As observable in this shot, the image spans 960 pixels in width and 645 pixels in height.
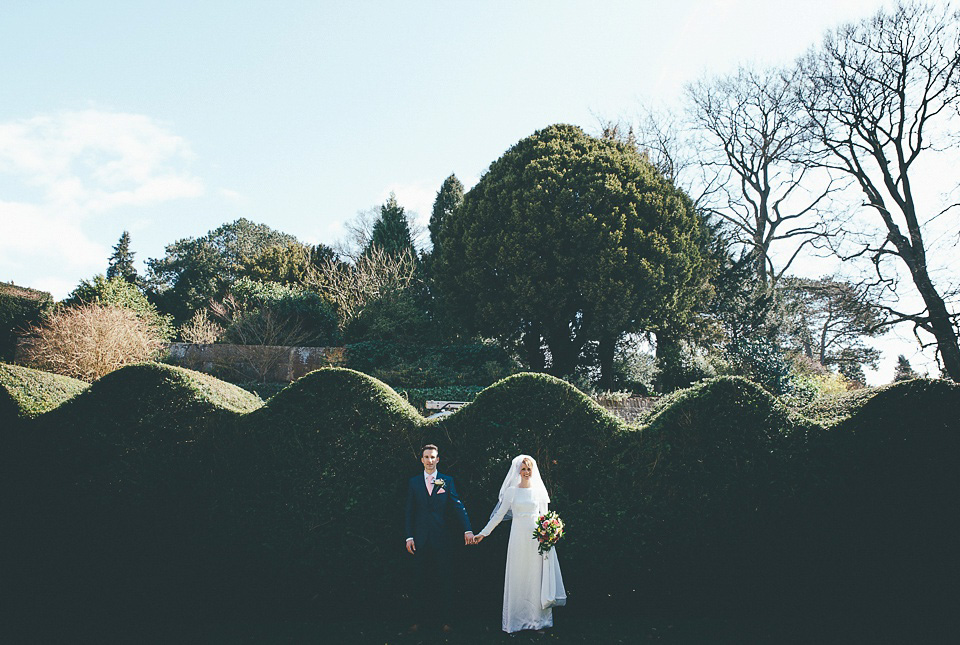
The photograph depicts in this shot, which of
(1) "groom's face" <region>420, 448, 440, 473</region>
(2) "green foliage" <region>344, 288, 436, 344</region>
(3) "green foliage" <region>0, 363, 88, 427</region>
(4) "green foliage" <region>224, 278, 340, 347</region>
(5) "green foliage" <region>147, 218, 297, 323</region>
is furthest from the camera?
(5) "green foliage" <region>147, 218, 297, 323</region>

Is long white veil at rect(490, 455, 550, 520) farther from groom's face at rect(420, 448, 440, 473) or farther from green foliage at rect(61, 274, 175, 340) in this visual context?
green foliage at rect(61, 274, 175, 340)

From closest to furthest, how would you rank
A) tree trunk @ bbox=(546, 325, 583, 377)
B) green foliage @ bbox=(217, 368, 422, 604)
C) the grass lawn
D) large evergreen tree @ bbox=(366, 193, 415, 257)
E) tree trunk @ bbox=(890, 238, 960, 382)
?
the grass lawn, green foliage @ bbox=(217, 368, 422, 604), tree trunk @ bbox=(546, 325, 583, 377), tree trunk @ bbox=(890, 238, 960, 382), large evergreen tree @ bbox=(366, 193, 415, 257)

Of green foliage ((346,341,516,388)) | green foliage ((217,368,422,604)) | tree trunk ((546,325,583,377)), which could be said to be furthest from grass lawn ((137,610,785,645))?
tree trunk ((546,325,583,377))

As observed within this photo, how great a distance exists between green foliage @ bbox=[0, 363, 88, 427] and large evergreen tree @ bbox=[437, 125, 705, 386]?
34.3ft

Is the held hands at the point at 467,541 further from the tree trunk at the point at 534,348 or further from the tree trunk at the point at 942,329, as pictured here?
the tree trunk at the point at 942,329

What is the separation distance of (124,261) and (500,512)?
48325 mm

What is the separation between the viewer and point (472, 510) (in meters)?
5.62

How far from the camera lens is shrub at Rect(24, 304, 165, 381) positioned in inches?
487

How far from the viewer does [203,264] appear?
38594 mm

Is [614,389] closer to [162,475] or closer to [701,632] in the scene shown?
[701,632]

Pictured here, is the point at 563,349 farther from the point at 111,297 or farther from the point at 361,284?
the point at 111,297

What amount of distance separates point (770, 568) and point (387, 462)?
4.06m

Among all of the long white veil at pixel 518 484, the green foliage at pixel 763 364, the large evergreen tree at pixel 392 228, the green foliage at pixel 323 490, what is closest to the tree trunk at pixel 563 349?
the green foliage at pixel 763 364

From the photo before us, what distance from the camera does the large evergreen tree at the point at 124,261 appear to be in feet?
138
